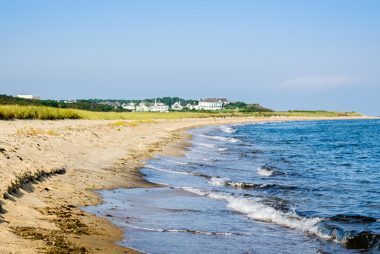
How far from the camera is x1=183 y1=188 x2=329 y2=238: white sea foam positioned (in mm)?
11502

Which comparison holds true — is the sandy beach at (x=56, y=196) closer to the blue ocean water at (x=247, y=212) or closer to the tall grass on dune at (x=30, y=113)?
the blue ocean water at (x=247, y=212)

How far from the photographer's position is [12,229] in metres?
8.08

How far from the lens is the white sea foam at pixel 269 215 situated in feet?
37.7

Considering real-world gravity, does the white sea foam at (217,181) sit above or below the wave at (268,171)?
above

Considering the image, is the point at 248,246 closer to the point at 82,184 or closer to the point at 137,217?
the point at 137,217

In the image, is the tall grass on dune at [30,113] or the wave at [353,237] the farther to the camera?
the tall grass on dune at [30,113]

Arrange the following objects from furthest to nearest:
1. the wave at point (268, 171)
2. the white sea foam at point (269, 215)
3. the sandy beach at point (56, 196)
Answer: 1. the wave at point (268, 171)
2. the white sea foam at point (269, 215)
3. the sandy beach at point (56, 196)

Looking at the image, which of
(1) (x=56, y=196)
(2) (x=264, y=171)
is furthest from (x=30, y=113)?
(1) (x=56, y=196)

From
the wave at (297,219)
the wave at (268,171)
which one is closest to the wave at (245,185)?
the wave at (297,219)

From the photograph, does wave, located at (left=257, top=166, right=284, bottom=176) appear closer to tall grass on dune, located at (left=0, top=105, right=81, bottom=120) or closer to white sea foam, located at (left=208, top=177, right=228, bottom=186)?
white sea foam, located at (left=208, top=177, right=228, bottom=186)

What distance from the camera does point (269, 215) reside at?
12.6 m

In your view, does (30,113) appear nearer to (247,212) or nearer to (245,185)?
(245,185)

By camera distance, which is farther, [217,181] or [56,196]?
[217,181]

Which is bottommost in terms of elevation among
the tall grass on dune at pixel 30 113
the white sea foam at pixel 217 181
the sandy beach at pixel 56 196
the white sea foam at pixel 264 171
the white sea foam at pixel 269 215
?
the white sea foam at pixel 264 171
